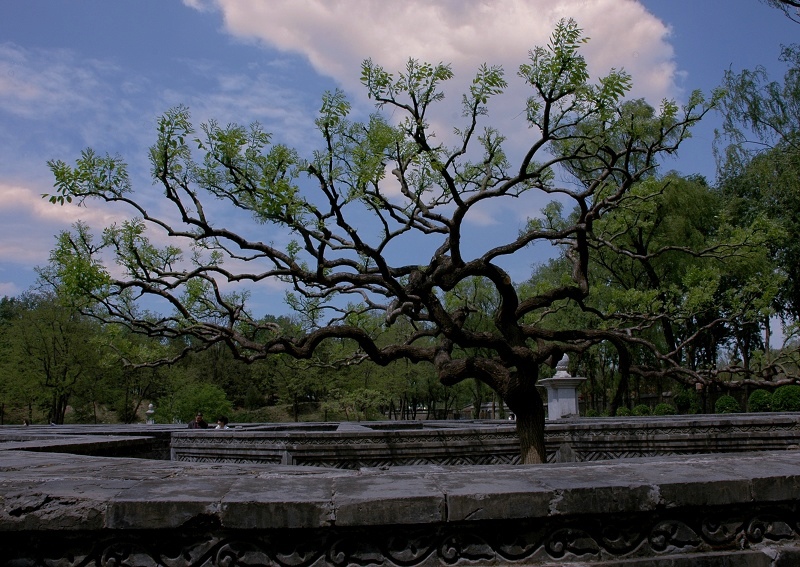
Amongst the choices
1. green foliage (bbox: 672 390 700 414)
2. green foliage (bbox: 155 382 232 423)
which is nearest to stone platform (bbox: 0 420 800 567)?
green foliage (bbox: 672 390 700 414)

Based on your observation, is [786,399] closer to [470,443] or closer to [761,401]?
[761,401]

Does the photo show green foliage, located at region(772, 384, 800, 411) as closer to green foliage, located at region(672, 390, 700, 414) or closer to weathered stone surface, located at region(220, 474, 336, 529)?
green foliage, located at region(672, 390, 700, 414)

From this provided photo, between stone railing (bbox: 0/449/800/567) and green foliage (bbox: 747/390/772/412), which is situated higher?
stone railing (bbox: 0/449/800/567)

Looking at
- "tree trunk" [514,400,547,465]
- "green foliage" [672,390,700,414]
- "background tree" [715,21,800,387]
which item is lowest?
"green foliage" [672,390,700,414]

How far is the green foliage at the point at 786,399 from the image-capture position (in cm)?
1923

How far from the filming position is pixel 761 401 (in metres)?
Answer: 20.7

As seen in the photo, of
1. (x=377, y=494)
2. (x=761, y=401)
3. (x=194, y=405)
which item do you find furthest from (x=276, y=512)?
(x=194, y=405)

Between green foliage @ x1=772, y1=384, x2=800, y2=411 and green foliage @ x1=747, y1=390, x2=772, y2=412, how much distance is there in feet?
1.38

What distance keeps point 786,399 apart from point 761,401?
52.4 inches

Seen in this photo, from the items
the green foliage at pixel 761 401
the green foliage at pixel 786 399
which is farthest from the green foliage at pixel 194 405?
the green foliage at pixel 786 399

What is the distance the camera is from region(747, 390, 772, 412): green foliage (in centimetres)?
2046

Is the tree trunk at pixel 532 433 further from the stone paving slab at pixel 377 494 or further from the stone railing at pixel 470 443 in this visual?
the stone paving slab at pixel 377 494

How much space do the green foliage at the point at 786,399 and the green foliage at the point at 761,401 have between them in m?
0.42

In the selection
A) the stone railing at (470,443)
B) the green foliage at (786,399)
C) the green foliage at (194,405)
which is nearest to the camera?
the stone railing at (470,443)
